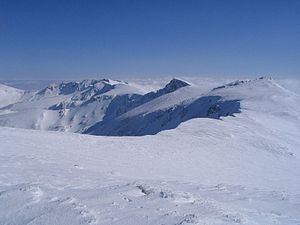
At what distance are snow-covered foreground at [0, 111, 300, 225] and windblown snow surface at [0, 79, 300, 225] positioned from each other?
3 centimetres

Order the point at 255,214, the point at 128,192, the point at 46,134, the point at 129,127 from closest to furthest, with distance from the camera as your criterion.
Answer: the point at 255,214 < the point at 128,192 < the point at 46,134 < the point at 129,127

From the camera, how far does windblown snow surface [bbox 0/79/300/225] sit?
10.2m

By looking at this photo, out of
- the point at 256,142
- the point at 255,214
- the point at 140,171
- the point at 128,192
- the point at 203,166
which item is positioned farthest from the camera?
the point at 256,142

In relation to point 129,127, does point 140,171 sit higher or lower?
higher

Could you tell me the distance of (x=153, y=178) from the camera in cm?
1764

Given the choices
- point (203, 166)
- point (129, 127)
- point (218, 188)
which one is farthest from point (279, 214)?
point (129, 127)

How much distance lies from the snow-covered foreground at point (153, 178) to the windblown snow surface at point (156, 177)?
0.03m

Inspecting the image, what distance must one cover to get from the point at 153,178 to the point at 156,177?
51 cm

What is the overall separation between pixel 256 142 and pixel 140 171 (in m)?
18.0

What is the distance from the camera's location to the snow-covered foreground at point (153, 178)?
10195 mm

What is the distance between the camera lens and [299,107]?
71.1m

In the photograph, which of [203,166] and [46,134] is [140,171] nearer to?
[203,166]

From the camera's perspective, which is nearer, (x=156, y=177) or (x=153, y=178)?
(x=153, y=178)

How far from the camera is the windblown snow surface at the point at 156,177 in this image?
10.2 meters
